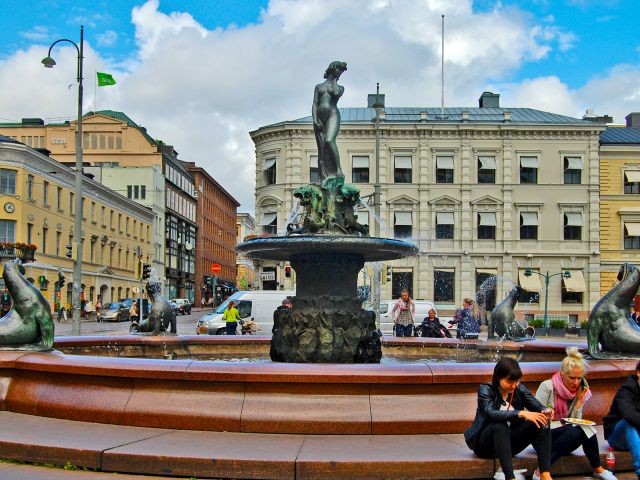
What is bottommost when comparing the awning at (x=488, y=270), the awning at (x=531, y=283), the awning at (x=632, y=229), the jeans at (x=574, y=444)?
the jeans at (x=574, y=444)

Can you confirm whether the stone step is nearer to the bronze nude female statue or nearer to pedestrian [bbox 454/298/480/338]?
the bronze nude female statue

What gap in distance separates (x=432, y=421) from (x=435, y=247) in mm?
43737

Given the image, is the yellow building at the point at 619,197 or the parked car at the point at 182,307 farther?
the parked car at the point at 182,307

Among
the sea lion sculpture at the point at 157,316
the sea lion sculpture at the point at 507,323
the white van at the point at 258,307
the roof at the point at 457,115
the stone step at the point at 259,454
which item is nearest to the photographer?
the stone step at the point at 259,454

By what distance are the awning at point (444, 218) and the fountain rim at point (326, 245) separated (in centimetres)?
4008

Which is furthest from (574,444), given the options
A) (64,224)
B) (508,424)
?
(64,224)

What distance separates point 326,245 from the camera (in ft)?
35.4

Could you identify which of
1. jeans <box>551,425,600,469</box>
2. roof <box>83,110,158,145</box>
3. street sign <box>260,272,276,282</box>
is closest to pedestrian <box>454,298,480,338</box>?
jeans <box>551,425,600,469</box>

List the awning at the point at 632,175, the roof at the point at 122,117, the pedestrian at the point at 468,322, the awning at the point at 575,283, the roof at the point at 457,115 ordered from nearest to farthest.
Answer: the pedestrian at the point at 468,322 < the awning at the point at 575,283 < the awning at the point at 632,175 < the roof at the point at 457,115 < the roof at the point at 122,117

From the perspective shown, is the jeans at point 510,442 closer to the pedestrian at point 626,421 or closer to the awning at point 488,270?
the pedestrian at point 626,421

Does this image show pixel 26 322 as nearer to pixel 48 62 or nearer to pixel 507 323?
pixel 507 323

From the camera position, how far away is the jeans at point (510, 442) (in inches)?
239

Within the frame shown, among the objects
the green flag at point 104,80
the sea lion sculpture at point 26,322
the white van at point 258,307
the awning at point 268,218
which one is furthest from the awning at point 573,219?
the sea lion sculpture at point 26,322

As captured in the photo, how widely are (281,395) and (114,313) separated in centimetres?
4218
